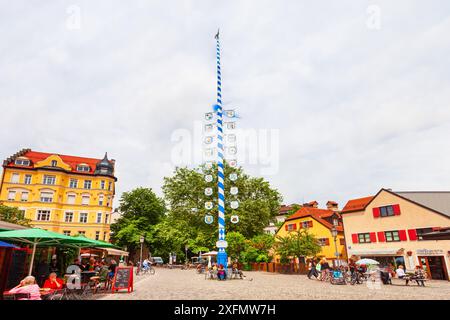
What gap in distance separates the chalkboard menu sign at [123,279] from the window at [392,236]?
26260 millimetres

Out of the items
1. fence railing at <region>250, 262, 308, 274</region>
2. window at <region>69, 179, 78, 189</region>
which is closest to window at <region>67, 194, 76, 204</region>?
window at <region>69, 179, 78, 189</region>

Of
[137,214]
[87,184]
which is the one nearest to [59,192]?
[87,184]

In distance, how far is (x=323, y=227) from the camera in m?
39.0

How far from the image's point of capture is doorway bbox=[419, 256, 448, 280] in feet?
80.8

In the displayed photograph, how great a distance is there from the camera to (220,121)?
2727 cm

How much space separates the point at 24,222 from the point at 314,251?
1203 inches

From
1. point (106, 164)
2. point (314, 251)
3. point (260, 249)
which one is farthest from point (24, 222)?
point (314, 251)

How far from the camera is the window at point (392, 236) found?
28773mm

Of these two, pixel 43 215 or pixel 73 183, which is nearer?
pixel 43 215

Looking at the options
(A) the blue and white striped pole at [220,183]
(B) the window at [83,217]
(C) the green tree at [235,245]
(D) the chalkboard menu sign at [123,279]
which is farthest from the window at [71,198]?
(D) the chalkboard menu sign at [123,279]

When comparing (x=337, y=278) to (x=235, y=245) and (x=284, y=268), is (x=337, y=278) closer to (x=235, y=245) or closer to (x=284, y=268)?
(x=284, y=268)

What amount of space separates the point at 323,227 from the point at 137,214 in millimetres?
33399
